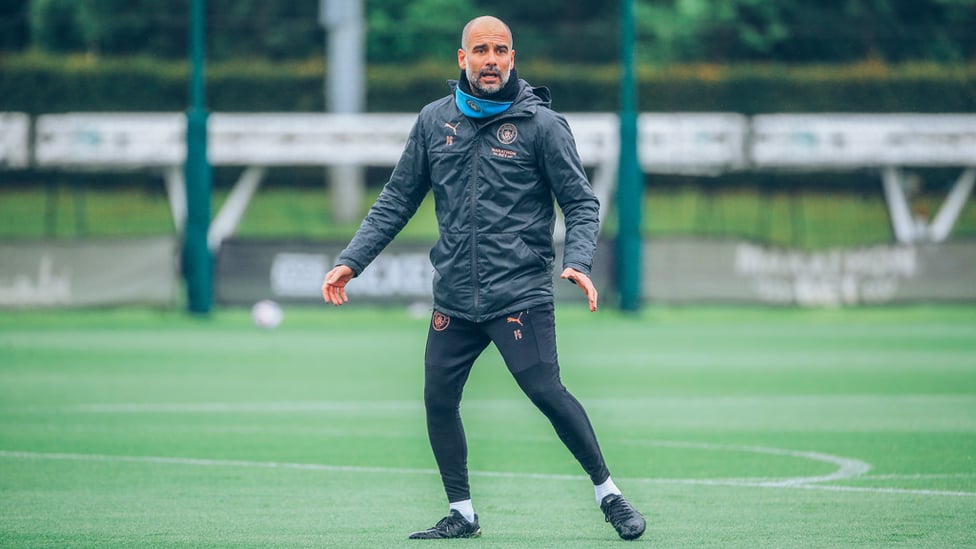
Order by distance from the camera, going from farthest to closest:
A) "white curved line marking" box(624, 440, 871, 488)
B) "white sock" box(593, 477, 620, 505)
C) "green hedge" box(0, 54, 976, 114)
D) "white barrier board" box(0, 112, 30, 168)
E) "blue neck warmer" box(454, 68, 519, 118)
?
"green hedge" box(0, 54, 976, 114), "white barrier board" box(0, 112, 30, 168), "white curved line marking" box(624, 440, 871, 488), "white sock" box(593, 477, 620, 505), "blue neck warmer" box(454, 68, 519, 118)

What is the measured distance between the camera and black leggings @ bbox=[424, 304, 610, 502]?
7.42m

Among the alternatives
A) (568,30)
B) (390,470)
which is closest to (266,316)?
(390,470)

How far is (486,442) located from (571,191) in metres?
4.25

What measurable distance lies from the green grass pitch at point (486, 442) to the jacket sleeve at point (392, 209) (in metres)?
1.23

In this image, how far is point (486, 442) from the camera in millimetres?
11430

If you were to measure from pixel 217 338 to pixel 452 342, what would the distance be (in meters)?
13.8

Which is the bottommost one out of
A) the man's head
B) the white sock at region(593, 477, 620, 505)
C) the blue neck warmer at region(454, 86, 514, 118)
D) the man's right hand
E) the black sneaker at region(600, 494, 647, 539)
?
the black sneaker at region(600, 494, 647, 539)

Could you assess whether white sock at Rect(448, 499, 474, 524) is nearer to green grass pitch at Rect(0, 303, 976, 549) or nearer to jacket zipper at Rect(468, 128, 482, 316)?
green grass pitch at Rect(0, 303, 976, 549)

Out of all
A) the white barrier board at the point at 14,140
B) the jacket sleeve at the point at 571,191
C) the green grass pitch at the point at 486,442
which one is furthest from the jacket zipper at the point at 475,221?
the white barrier board at the point at 14,140

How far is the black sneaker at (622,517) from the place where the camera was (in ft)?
24.5

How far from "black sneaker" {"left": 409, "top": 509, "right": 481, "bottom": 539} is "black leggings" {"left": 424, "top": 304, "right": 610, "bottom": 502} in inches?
3.4

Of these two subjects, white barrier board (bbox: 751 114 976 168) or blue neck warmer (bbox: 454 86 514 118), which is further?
white barrier board (bbox: 751 114 976 168)

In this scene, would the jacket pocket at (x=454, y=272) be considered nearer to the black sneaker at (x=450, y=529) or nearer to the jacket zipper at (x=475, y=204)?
the jacket zipper at (x=475, y=204)

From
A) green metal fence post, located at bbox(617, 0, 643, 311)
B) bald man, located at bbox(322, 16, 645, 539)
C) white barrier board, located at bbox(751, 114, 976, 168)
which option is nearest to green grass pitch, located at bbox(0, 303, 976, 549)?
bald man, located at bbox(322, 16, 645, 539)
